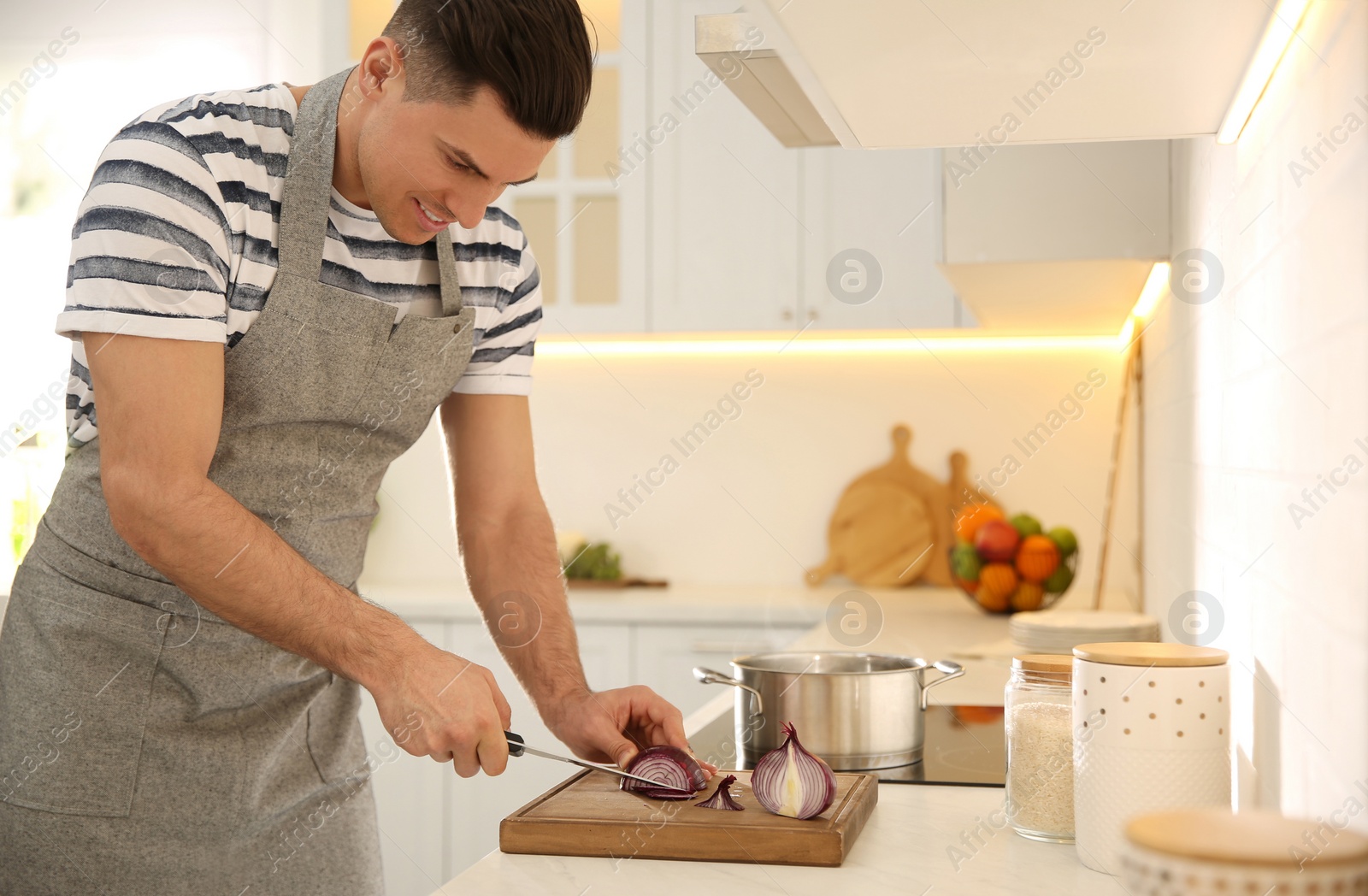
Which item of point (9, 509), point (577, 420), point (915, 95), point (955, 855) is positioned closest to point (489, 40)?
point (915, 95)

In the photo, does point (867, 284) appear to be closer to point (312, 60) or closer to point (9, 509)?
point (312, 60)

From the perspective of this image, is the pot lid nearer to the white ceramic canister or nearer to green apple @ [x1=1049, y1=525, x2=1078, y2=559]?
the white ceramic canister

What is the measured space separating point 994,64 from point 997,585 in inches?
63.3

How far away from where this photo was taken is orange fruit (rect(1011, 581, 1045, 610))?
2.31m

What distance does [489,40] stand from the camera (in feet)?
3.10

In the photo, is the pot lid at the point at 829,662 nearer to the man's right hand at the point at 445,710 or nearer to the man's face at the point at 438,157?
the man's right hand at the point at 445,710

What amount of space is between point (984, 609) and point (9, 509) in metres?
2.35

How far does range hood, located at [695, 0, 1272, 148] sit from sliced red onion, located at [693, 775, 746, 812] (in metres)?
0.49

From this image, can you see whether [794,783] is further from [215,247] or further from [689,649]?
[689,649]

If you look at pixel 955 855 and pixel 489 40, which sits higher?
A: pixel 489 40

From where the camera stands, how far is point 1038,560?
2.30 meters

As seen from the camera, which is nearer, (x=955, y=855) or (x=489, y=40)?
(x=955, y=855)

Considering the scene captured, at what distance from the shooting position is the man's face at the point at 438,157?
0.98m

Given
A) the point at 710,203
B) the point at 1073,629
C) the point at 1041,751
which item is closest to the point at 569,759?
the point at 1041,751
